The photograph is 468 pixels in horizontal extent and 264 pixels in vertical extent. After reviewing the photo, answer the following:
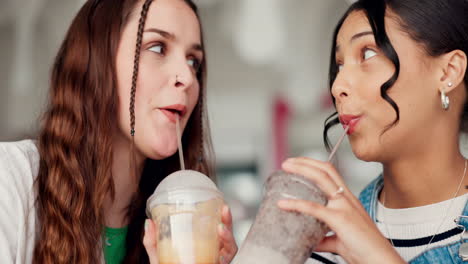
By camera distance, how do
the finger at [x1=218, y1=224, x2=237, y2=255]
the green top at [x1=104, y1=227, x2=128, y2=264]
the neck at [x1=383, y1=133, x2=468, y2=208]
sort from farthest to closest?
the green top at [x1=104, y1=227, x2=128, y2=264] → the neck at [x1=383, y1=133, x2=468, y2=208] → the finger at [x1=218, y1=224, x2=237, y2=255]

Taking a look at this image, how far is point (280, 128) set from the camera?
502 cm

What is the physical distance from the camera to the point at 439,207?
122 centimetres

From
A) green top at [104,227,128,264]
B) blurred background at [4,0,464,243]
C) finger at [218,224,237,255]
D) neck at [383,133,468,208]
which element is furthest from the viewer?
blurred background at [4,0,464,243]

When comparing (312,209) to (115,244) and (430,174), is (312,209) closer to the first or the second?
(430,174)

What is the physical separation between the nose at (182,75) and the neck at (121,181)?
8.9 inches

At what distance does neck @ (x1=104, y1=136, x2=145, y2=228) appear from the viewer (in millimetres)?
1391

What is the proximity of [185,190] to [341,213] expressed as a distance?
265 mm

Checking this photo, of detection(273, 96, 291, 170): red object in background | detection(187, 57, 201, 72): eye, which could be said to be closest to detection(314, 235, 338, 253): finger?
detection(187, 57, 201, 72): eye

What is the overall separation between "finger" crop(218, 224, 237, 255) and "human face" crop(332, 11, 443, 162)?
34 centimetres

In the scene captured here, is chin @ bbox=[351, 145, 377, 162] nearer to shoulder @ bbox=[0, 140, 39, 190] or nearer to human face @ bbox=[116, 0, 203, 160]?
human face @ bbox=[116, 0, 203, 160]

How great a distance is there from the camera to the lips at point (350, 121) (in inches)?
44.9

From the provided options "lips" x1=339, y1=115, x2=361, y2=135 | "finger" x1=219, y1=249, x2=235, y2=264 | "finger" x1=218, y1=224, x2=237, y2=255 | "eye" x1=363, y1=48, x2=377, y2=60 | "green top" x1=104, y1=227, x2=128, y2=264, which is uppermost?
"eye" x1=363, y1=48, x2=377, y2=60

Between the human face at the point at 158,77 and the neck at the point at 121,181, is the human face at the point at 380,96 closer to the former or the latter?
the human face at the point at 158,77

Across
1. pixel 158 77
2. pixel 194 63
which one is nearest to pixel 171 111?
pixel 158 77
